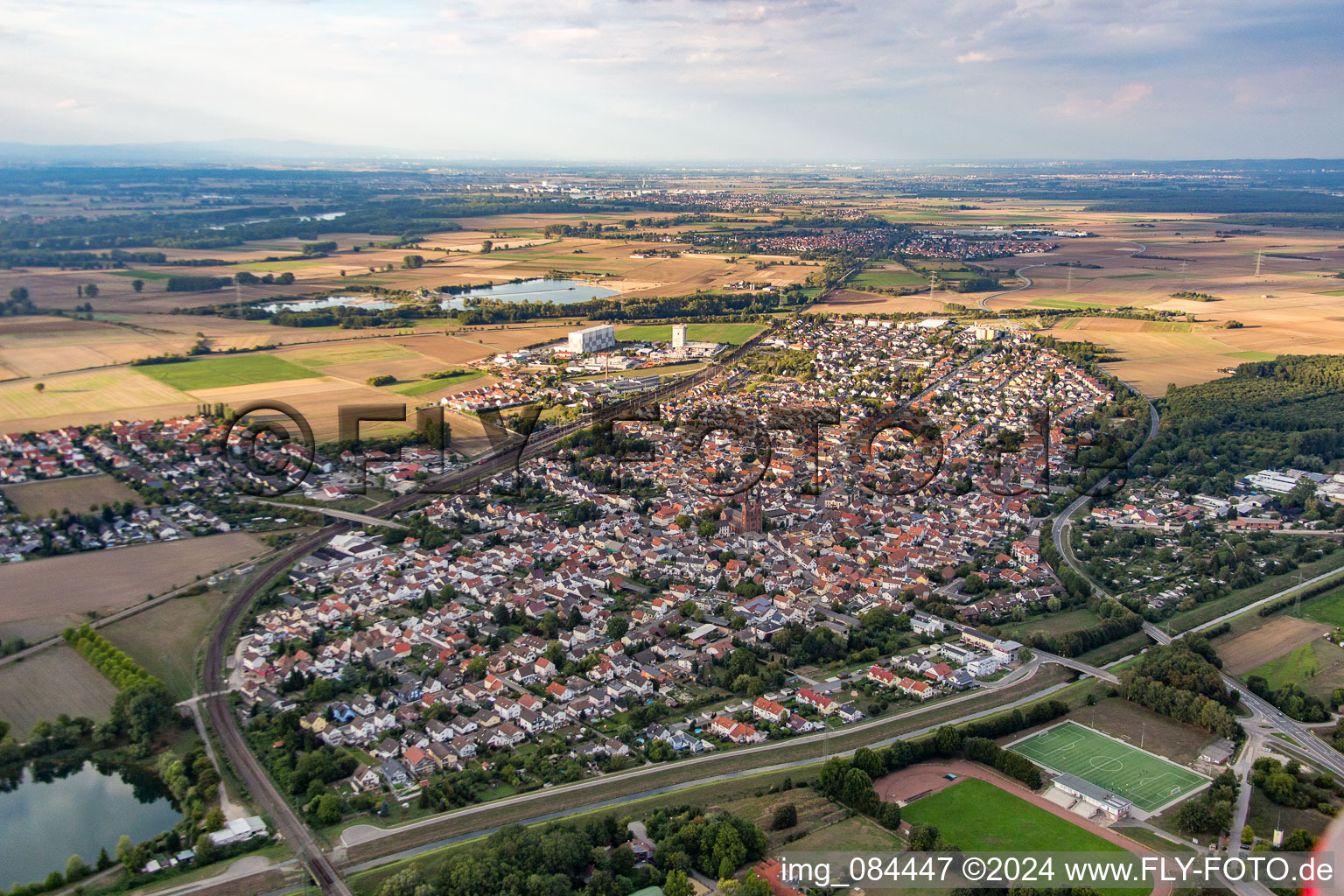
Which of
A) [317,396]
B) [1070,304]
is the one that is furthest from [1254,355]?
[317,396]

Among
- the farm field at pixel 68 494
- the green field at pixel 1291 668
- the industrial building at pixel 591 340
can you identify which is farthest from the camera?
the industrial building at pixel 591 340

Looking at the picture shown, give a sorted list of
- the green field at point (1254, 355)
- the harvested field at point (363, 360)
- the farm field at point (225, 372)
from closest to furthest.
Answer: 1. the farm field at point (225, 372)
2. the harvested field at point (363, 360)
3. the green field at point (1254, 355)

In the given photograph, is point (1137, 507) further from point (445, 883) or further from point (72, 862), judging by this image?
point (72, 862)

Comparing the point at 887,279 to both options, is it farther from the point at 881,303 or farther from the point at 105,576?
the point at 105,576

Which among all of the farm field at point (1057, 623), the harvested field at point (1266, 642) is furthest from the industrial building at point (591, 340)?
the harvested field at point (1266, 642)

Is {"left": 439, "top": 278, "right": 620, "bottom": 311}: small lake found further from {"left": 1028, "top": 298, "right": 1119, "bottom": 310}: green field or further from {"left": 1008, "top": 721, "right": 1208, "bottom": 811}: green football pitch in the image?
{"left": 1008, "top": 721, "right": 1208, "bottom": 811}: green football pitch

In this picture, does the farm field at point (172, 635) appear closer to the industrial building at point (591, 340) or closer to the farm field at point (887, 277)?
the industrial building at point (591, 340)
